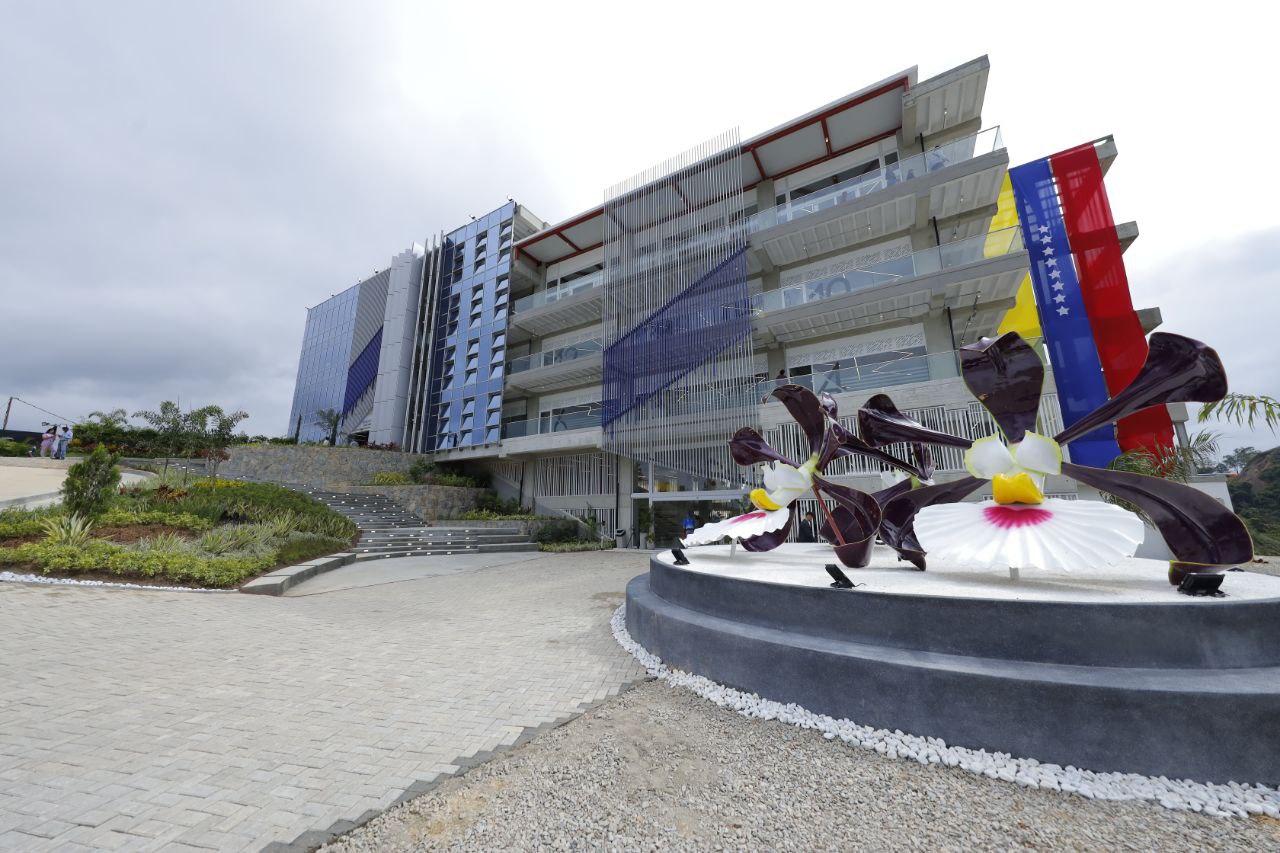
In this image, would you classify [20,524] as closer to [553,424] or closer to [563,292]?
[553,424]

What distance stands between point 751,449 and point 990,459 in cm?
248

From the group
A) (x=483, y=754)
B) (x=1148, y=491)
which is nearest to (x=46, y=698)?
(x=483, y=754)

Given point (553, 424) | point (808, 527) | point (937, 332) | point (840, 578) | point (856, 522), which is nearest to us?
point (840, 578)

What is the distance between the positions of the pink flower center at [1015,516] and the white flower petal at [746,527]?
6.51 feet

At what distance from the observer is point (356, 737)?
268cm

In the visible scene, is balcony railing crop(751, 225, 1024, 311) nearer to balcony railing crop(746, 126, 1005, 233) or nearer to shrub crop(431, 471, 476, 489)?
balcony railing crop(746, 126, 1005, 233)

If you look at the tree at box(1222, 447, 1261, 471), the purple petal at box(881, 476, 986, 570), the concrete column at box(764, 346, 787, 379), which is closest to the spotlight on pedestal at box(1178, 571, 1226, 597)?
the purple petal at box(881, 476, 986, 570)

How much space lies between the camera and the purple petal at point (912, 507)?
4113mm

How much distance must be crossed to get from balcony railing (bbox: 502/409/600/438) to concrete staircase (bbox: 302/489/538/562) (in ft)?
13.0

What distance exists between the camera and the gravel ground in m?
1.83

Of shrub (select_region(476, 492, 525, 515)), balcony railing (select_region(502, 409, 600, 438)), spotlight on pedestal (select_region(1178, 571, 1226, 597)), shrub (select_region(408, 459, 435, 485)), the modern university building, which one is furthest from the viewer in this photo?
shrub (select_region(476, 492, 525, 515))

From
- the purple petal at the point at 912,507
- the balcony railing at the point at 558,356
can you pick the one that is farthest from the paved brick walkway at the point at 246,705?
the balcony railing at the point at 558,356

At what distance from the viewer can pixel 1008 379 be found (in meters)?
3.62

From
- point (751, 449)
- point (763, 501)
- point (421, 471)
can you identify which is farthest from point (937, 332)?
point (421, 471)
